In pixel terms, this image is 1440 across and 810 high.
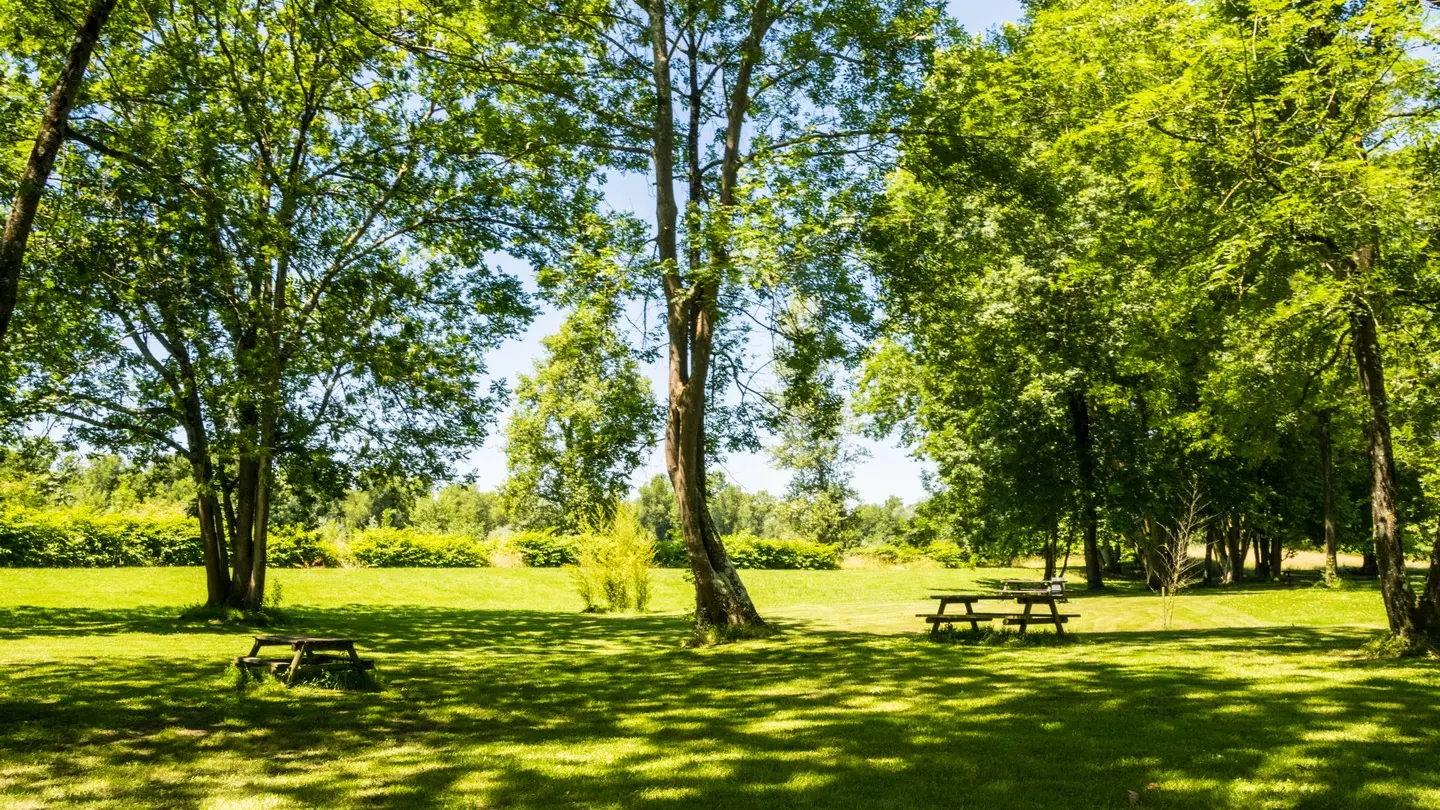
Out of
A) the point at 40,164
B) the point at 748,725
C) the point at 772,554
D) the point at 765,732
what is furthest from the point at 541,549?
the point at 765,732

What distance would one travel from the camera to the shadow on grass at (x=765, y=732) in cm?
580

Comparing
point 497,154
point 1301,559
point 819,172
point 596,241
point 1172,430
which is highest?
point 497,154

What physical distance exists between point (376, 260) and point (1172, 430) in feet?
69.7

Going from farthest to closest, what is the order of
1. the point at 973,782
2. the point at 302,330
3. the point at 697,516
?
the point at 697,516 < the point at 302,330 < the point at 973,782

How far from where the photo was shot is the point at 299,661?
34.2 ft

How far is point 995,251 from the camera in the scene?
21.5 m

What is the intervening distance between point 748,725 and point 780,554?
37.1 m

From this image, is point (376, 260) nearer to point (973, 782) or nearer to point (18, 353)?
point (18, 353)

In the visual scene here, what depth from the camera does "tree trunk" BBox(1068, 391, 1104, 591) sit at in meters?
28.0

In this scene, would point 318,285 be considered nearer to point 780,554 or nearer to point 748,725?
point 748,725

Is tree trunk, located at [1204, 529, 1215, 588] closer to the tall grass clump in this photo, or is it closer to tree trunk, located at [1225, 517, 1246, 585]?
tree trunk, located at [1225, 517, 1246, 585]

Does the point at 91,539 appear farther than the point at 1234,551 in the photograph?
No

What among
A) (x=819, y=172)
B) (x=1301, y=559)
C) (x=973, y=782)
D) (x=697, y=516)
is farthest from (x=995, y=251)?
(x=1301, y=559)

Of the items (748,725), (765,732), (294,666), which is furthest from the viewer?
(294,666)
